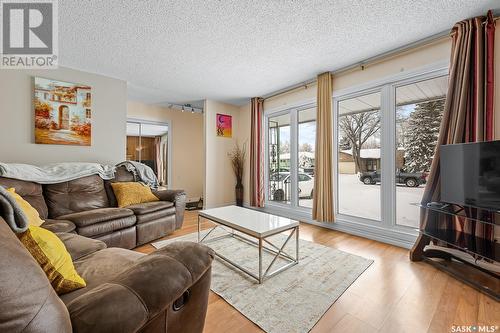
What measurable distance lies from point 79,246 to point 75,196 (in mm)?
1508

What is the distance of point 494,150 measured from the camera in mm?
1704

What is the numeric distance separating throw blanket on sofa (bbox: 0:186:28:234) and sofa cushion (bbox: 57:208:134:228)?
1.52m

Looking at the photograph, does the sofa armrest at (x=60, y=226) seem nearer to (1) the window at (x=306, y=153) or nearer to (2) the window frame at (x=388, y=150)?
(1) the window at (x=306, y=153)

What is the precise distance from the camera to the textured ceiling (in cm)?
188

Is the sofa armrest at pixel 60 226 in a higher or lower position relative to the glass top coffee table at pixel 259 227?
higher

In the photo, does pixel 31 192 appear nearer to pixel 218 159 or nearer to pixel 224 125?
pixel 218 159

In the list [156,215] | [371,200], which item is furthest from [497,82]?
[156,215]

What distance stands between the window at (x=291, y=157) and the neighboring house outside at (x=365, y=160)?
56 centimetres

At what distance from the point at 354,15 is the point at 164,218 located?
308 cm

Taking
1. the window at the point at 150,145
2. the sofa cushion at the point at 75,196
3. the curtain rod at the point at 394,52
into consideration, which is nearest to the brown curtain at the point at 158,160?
the window at the point at 150,145

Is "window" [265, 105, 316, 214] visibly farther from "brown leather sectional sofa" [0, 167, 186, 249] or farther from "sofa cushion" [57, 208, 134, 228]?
"sofa cushion" [57, 208, 134, 228]

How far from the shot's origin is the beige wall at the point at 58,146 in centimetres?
266

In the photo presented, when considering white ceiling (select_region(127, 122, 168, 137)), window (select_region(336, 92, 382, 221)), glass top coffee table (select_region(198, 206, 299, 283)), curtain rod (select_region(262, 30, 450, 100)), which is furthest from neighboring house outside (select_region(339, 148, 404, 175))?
white ceiling (select_region(127, 122, 168, 137))

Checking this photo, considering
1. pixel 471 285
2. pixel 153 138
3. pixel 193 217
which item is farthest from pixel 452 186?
pixel 153 138
